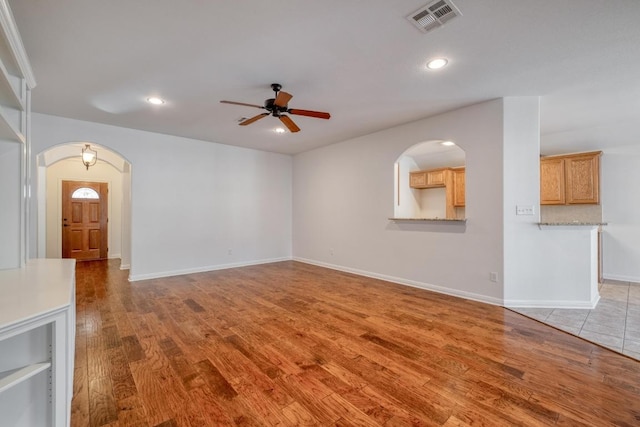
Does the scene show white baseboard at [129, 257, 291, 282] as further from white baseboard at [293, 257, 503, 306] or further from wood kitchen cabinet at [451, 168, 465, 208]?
wood kitchen cabinet at [451, 168, 465, 208]

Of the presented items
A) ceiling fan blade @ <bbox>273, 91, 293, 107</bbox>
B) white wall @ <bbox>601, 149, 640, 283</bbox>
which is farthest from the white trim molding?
white wall @ <bbox>601, 149, 640, 283</bbox>

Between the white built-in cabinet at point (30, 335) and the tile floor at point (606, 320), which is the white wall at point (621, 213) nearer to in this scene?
the tile floor at point (606, 320)

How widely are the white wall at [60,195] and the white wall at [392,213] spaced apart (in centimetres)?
515

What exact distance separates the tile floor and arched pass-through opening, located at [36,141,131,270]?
7.00 m

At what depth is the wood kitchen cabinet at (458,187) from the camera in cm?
630

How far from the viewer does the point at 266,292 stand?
4188 mm

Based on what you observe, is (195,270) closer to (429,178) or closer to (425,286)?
(425,286)

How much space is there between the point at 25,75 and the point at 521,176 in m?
5.23

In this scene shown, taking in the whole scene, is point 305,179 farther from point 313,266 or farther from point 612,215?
point 612,215

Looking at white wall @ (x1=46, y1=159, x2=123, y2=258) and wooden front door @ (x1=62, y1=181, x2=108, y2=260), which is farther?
wooden front door @ (x1=62, y1=181, x2=108, y2=260)

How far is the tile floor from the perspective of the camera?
2580 millimetres

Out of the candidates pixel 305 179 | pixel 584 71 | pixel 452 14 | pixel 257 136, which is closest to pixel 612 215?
pixel 584 71

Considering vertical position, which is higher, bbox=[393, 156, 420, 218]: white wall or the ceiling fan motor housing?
the ceiling fan motor housing

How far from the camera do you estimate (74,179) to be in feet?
23.6
